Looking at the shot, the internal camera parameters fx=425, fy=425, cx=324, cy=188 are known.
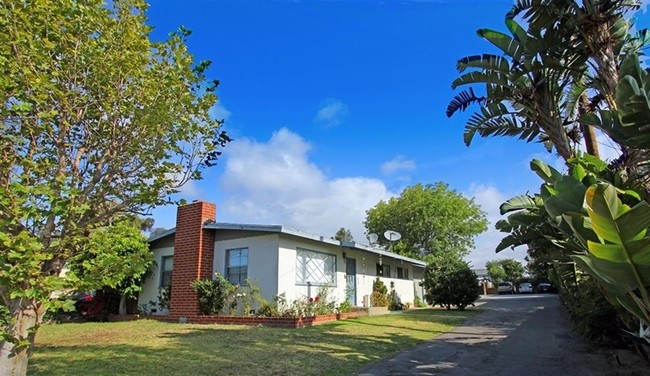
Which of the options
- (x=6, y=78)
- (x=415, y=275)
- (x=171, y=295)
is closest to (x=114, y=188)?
(x=6, y=78)

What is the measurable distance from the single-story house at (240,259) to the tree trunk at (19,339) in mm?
9839

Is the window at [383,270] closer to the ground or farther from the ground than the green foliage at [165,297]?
farther from the ground

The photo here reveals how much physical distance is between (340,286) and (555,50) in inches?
547

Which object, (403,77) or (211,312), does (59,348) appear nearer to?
(211,312)

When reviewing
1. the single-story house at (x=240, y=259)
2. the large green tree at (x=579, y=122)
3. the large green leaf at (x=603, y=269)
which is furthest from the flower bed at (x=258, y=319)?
the large green leaf at (x=603, y=269)

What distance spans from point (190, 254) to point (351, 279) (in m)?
7.77

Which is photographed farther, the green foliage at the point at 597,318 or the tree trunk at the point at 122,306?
the tree trunk at the point at 122,306

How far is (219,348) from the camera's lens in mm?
9312

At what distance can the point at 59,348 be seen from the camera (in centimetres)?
979

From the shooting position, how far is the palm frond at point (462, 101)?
9.67 meters

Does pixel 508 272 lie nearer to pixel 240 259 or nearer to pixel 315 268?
pixel 315 268

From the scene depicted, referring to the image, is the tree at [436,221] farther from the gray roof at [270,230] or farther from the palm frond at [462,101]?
the palm frond at [462,101]

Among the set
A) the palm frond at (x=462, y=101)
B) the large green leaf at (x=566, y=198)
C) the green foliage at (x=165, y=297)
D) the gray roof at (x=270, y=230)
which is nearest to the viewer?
the large green leaf at (x=566, y=198)

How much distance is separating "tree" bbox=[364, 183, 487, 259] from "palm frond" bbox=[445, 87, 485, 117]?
116 ft
